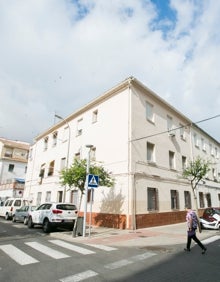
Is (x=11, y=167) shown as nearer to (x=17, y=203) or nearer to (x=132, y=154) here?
(x=17, y=203)

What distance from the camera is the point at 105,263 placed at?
6.01 metres

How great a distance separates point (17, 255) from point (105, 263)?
285 centimetres

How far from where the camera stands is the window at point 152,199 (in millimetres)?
15052

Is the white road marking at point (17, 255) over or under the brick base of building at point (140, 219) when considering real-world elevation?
under

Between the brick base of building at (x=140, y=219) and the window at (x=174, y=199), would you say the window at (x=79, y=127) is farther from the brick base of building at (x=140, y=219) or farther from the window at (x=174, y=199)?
the window at (x=174, y=199)

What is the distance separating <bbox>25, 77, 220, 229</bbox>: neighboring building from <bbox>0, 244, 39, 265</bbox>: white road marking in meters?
7.19

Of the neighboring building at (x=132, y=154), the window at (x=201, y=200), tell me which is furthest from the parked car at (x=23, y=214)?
the window at (x=201, y=200)

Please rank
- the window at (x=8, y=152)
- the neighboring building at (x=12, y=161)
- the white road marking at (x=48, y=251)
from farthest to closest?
the window at (x=8, y=152) < the neighboring building at (x=12, y=161) < the white road marking at (x=48, y=251)

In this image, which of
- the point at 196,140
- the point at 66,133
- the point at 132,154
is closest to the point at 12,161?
the point at 66,133

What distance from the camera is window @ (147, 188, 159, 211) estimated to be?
15052 millimetres

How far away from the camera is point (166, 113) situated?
1950 cm

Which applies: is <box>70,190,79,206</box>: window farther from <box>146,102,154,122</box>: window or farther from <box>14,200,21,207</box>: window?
<box>146,102,154,122</box>: window

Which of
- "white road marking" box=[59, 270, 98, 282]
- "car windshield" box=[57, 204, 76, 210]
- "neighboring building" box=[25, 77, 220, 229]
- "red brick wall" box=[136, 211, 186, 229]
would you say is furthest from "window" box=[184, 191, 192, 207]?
"white road marking" box=[59, 270, 98, 282]

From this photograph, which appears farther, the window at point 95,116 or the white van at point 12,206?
the white van at point 12,206
